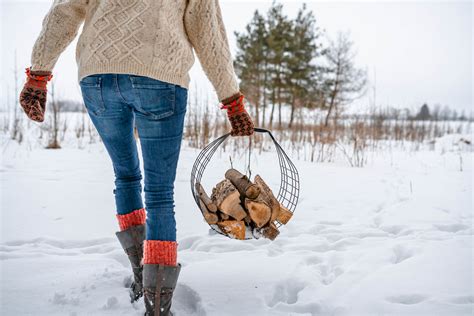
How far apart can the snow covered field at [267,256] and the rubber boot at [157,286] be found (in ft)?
0.56

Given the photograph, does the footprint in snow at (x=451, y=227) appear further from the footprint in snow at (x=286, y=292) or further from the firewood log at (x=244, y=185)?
the firewood log at (x=244, y=185)

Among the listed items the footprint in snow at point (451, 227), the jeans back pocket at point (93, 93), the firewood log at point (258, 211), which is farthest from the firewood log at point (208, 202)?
the footprint in snow at point (451, 227)

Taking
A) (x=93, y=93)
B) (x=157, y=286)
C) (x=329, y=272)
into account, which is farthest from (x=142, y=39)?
(x=329, y=272)

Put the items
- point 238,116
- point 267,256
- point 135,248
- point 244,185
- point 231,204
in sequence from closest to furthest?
1. point 238,116
2. point 135,248
3. point 231,204
4. point 244,185
5. point 267,256

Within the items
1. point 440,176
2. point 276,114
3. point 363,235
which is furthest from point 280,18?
point 363,235

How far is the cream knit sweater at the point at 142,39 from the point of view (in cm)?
95

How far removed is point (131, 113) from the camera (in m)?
1.09

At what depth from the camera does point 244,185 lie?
4.83 ft

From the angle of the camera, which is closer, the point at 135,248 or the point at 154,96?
the point at 154,96

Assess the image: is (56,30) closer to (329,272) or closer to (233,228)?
(233,228)

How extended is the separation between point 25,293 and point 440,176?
154 inches

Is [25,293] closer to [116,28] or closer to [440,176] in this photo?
[116,28]

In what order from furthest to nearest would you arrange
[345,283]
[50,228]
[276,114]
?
Result: [276,114]
[50,228]
[345,283]

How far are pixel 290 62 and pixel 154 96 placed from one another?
56.1ft
